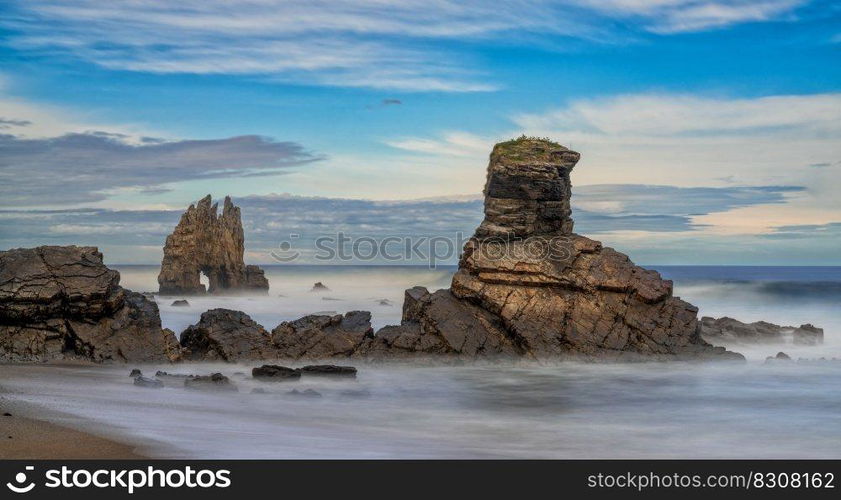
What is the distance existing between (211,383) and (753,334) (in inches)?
940

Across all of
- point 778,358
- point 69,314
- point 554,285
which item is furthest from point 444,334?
point 778,358

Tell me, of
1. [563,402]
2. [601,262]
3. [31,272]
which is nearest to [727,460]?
[563,402]

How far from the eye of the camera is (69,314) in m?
26.4

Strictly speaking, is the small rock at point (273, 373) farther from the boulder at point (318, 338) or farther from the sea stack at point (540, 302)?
the sea stack at point (540, 302)

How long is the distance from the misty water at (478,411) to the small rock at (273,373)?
15.8 inches

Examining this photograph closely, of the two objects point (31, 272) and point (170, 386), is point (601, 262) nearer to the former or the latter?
point (170, 386)

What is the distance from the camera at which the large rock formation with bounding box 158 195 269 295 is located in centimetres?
6316

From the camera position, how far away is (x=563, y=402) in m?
22.6

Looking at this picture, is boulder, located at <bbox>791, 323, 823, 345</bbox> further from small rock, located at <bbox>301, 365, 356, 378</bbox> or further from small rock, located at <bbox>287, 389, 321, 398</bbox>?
small rock, located at <bbox>287, 389, 321, 398</bbox>

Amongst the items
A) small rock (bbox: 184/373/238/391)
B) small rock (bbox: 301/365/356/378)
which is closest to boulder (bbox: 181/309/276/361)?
small rock (bbox: 301/365/356/378)

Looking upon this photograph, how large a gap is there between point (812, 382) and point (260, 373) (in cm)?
1625

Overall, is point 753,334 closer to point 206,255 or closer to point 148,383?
point 148,383

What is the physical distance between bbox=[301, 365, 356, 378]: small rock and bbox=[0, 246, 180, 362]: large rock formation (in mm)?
4536

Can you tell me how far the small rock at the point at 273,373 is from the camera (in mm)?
24234
